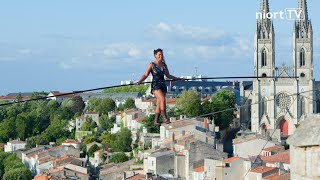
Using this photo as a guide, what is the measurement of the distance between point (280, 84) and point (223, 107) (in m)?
8.89

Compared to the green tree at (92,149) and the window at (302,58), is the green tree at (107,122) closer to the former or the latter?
the green tree at (92,149)

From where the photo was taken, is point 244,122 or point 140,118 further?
point 244,122

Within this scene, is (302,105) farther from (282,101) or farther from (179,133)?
(179,133)

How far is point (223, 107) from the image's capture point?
2884 inches

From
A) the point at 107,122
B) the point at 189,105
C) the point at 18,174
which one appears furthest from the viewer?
the point at 107,122

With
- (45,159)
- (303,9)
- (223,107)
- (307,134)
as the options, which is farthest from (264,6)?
(307,134)

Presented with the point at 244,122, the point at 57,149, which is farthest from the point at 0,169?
the point at 244,122

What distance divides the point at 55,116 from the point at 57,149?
27400mm

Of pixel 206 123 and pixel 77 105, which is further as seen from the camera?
pixel 77 105

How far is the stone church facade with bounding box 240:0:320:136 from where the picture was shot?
78750mm

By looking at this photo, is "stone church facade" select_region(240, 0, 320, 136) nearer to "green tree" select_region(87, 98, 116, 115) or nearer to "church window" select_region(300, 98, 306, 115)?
"church window" select_region(300, 98, 306, 115)

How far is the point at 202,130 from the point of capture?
2299 inches

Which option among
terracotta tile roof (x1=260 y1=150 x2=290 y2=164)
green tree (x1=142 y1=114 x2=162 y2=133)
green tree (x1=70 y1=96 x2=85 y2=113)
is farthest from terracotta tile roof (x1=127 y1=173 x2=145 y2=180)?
green tree (x1=70 y1=96 x2=85 y2=113)

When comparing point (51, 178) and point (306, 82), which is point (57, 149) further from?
point (306, 82)
